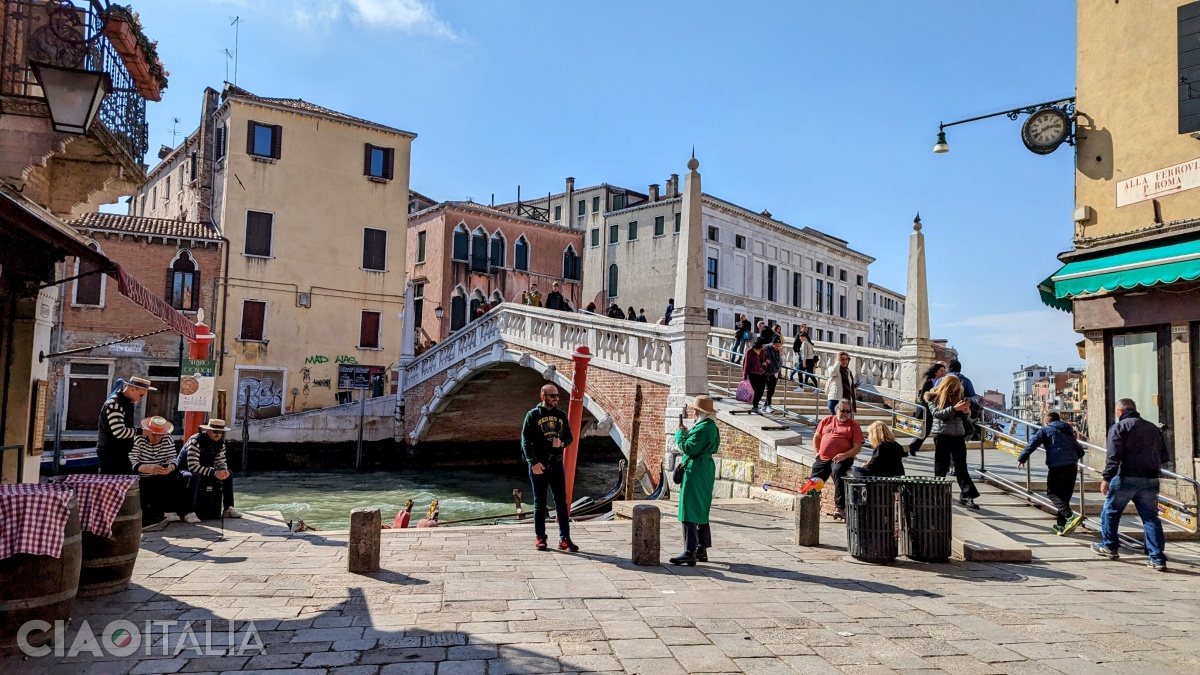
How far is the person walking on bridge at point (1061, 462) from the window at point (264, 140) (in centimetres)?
2579

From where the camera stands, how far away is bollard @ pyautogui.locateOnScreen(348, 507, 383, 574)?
232 inches

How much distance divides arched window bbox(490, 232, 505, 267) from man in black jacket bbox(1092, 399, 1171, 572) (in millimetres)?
29081

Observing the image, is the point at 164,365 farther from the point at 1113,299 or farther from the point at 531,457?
the point at 1113,299

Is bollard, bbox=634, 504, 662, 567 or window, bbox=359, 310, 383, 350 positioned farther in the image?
window, bbox=359, 310, 383, 350

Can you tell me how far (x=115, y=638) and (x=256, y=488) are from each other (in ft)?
57.9

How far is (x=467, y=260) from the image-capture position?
3381 centimetres

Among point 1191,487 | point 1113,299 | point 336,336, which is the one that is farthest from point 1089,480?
point 336,336

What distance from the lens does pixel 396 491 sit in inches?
835

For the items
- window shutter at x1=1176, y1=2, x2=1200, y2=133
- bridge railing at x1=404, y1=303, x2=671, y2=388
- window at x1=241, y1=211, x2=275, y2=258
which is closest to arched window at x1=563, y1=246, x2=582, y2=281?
bridge railing at x1=404, y1=303, x2=671, y2=388

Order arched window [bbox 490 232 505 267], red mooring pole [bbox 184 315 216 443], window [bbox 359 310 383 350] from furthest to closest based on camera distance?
arched window [bbox 490 232 505 267] → window [bbox 359 310 383 350] → red mooring pole [bbox 184 315 216 443]

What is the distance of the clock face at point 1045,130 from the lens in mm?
11367

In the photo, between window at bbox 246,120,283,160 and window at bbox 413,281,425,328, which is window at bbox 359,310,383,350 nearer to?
window at bbox 413,281,425,328

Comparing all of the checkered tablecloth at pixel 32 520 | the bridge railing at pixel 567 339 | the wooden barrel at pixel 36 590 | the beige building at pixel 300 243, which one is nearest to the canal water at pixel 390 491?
the bridge railing at pixel 567 339

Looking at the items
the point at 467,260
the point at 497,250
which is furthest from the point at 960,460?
the point at 497,250
